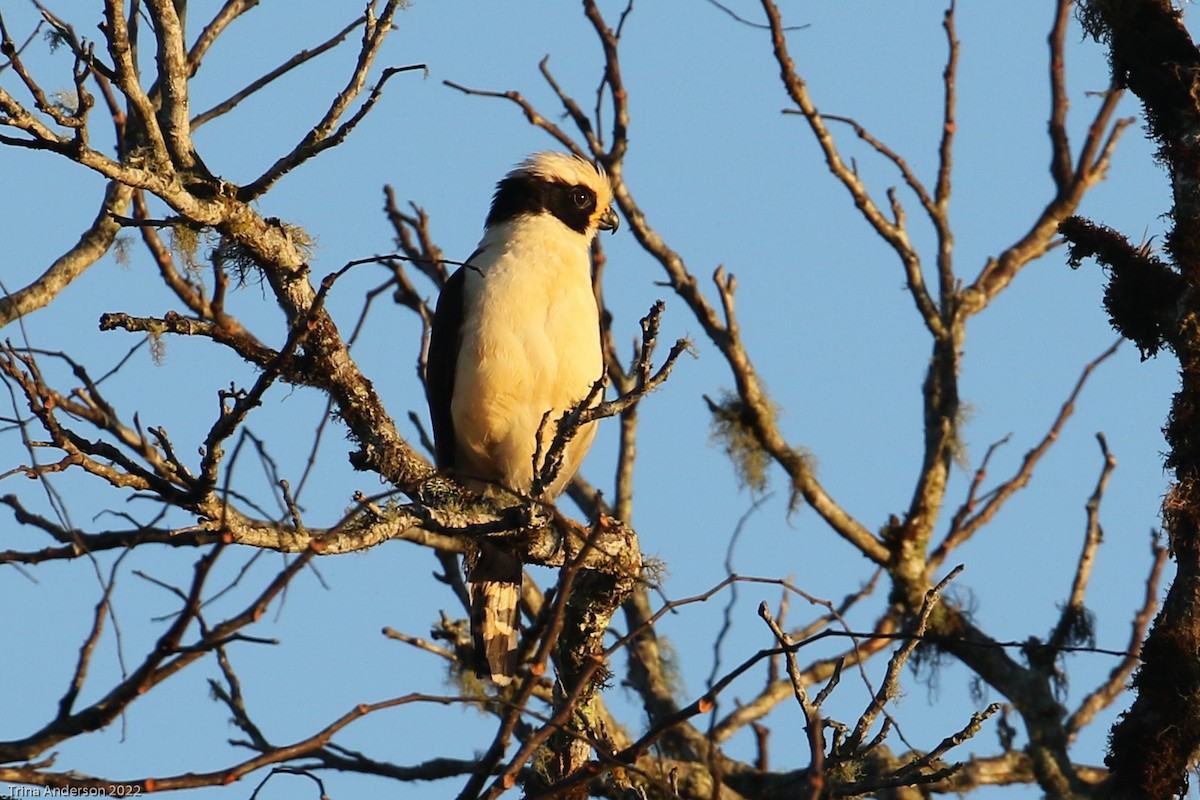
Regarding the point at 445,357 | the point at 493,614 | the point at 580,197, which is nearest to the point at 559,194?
the point at 580,197

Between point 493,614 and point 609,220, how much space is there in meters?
1.98

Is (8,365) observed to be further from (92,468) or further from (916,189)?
(916,189)

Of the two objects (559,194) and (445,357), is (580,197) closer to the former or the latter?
(559,194)

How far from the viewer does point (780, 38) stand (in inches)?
283

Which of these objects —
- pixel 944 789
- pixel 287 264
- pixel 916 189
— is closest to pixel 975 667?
pixel 944 789

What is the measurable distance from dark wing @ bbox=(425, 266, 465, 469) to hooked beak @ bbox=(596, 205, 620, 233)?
871mm

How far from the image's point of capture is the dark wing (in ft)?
19.2

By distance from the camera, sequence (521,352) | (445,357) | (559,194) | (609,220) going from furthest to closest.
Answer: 1. (609,220)
2. (559,194)
3. (445,357)
4. (521,352)

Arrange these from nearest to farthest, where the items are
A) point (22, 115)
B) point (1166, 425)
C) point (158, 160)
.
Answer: point (22, 115) → point (158, 160) → point (1166, 425)

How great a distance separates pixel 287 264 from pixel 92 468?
1.00 meters

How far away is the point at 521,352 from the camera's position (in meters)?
5.59

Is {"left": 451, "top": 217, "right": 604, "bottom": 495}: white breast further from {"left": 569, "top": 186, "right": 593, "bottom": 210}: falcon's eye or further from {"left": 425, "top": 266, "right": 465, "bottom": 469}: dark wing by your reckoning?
{"left": 569, "top": 186, "right": 593, "bottom": 210}: falcon's eye

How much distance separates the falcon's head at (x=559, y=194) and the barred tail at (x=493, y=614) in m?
1.59

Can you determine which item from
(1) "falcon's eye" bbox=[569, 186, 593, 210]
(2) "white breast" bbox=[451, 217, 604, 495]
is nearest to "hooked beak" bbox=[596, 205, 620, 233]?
(1) "falcon's eye" bbox=[569, 186, 593, 210]
